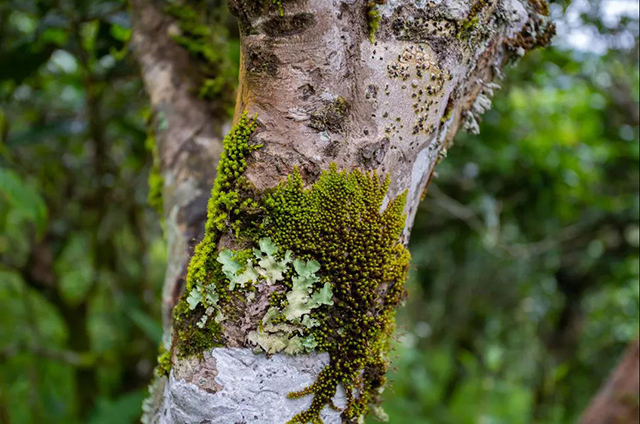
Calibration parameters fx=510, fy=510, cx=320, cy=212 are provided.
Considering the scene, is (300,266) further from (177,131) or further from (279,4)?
(177,131)

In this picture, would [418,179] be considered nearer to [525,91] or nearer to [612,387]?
[612,387]

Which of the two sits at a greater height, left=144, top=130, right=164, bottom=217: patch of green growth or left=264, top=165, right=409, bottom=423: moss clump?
left=144, top=130, right=164, bottom=217: patch of green growth

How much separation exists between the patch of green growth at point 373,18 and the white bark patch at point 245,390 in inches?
17.5

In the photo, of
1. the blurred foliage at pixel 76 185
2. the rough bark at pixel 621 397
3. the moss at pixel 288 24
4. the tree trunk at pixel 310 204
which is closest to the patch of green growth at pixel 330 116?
the tree trunk at pixel 310 204

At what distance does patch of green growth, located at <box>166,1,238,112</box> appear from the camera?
1.12 metres

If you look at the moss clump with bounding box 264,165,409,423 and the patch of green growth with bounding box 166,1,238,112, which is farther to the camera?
the patch of green growth with bounding box 166,1,238,112

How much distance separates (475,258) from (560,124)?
1.72m

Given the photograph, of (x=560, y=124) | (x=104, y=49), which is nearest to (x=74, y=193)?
(x=104, y=49)

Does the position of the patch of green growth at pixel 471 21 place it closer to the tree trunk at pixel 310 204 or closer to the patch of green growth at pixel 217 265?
the tree trunk at pixel 310 204

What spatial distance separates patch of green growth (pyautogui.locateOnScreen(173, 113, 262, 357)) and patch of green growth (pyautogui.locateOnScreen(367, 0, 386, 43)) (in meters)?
0.20

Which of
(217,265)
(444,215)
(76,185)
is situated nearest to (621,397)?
(444,215)

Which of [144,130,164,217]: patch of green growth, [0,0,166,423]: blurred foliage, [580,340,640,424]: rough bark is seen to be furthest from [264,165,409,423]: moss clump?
[580,340,640,424]: rough bark

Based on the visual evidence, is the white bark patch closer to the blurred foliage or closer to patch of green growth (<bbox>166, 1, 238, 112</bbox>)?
patch of green growth (<bbox>166, 1, 238, 112</bbox>)

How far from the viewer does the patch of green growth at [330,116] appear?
2.29 ft
